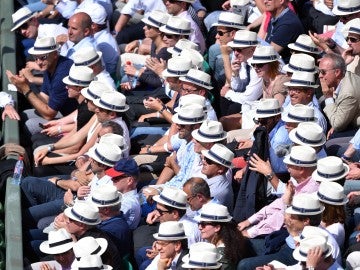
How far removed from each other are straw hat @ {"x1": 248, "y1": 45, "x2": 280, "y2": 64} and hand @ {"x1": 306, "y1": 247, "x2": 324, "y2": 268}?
4.47 meters

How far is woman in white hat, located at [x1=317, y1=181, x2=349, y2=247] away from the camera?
15.5 m

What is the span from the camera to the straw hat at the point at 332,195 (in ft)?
50.8

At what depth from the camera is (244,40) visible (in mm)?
19359

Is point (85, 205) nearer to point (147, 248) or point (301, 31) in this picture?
point (147, 248)

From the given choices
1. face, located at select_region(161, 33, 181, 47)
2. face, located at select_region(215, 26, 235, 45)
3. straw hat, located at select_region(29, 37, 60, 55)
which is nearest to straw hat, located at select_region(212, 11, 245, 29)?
face, located at select_region(215, 26, 235, 45)

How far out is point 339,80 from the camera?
59.8 ft

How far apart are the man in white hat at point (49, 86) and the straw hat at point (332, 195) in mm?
5543

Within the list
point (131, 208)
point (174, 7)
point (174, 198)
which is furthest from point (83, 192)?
point (174, 7)

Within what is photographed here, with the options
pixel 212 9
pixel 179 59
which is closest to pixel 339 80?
pixel 179 59

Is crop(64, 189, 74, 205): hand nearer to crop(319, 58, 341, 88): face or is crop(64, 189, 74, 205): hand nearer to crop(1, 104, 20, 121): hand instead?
crop(1, 104, 20, 121): hand

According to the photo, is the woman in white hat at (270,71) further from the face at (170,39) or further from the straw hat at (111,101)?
the face at (170,39)

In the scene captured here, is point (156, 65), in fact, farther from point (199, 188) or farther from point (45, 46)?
point (199, 188)

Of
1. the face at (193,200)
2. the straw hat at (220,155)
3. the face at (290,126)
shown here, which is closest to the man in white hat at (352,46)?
the face at (290,126)

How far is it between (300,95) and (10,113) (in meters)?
4.23
